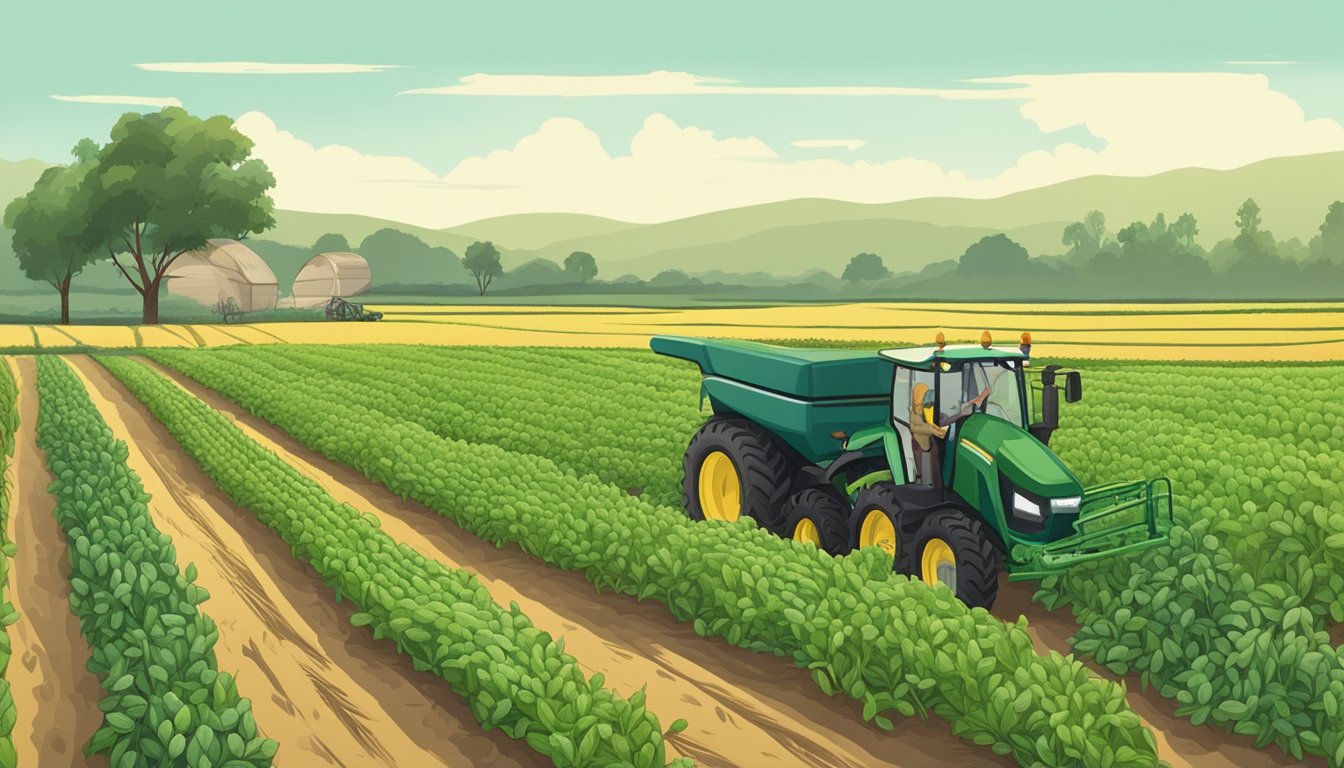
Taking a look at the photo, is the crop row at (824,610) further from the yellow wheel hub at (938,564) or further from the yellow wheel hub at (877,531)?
the yellow wheel hub at (877,531)

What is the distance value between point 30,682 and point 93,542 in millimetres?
2763

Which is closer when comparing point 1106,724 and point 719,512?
point 1106,724

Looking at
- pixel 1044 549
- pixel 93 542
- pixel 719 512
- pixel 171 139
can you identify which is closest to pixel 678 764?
pixel 1044 549

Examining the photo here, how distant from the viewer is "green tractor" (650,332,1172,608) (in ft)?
30.8

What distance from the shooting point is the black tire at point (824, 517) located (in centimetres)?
1133

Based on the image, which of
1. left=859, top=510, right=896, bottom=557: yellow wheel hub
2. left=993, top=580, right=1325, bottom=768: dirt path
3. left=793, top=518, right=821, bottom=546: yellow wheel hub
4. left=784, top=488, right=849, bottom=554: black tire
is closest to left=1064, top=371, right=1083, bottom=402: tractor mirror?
left=859, top=510, right=896, bottom=557: yellow wheel hub

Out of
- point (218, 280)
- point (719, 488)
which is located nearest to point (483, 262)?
point (218, 280)

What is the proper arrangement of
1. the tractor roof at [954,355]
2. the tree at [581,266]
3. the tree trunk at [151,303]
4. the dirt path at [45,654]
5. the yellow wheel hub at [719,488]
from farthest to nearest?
the tree at [581,266], the tree trunk at [151,303], the yellow wheel hub at [719,488], the tractor roof at [954,355], the dirt path at [45,654]

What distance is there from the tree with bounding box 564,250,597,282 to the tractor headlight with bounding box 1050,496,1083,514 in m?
96.8

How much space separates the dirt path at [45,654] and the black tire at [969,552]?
20.4 ft

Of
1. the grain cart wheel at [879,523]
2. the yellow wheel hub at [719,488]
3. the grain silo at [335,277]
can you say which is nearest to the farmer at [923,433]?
the grain cart wheel at [879,523]

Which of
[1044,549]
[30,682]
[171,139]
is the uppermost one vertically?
[171,139]

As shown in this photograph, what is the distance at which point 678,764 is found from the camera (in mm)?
6871

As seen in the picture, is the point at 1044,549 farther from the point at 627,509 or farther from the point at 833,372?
the point at 627,509
